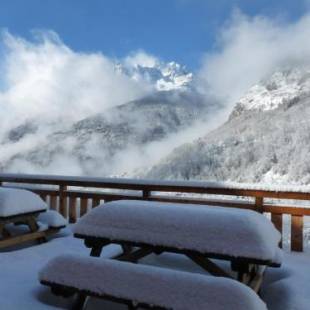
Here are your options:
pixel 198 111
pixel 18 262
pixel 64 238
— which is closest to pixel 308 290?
pixel 18 262

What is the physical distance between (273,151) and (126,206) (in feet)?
84.1

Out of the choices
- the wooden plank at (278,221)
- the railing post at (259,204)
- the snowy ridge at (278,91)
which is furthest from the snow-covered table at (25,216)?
the snowy ridge at (278,91)

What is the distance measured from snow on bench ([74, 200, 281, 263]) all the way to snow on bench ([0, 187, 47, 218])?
1.93 meters

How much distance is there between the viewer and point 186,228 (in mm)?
3439

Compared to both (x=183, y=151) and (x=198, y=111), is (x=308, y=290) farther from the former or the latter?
(x=198, y=111)

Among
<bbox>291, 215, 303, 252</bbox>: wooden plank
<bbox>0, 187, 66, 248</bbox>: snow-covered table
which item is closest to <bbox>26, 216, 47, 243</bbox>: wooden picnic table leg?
<bbox>0, 187, 66, 248</bbox>: snow-covered table

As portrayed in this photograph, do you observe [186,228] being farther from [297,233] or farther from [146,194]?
[146,194]

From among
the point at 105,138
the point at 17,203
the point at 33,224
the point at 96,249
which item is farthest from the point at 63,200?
the point at 105,138

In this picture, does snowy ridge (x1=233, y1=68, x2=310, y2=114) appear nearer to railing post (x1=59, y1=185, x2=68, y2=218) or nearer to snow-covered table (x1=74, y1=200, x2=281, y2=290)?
railing post (x1=59, y1=185, x2=68, y2=218)

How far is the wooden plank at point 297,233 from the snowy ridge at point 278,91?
111 ft

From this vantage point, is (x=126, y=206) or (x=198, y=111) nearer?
(x=126, y=206)

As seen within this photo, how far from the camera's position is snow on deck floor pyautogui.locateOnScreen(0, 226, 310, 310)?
349cm

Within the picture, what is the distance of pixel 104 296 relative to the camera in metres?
2.98

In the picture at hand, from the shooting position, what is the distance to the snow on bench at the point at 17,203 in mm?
5285
